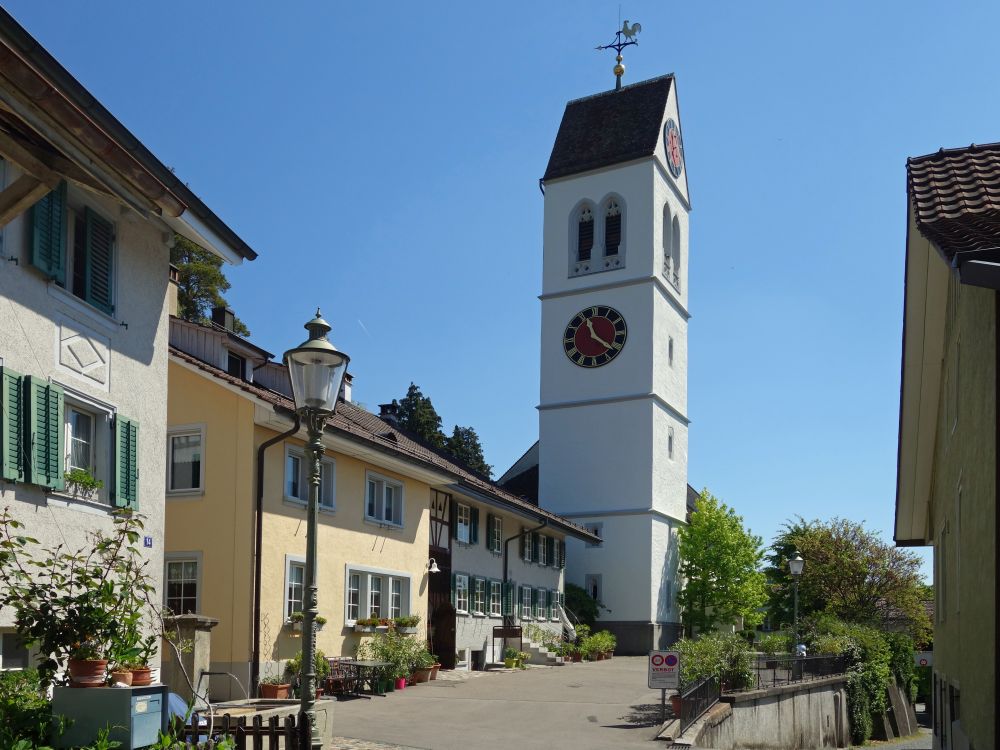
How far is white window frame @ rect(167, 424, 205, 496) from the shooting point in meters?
21.8

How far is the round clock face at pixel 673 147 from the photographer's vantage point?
56.3 m

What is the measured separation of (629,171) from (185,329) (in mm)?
33708

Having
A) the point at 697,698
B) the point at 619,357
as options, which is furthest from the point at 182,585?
the point at 619,357

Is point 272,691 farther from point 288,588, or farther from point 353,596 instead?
point 353,596

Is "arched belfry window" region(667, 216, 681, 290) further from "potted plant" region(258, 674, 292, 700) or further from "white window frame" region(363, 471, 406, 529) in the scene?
"potted plant" region(258, 674, 292, 700)

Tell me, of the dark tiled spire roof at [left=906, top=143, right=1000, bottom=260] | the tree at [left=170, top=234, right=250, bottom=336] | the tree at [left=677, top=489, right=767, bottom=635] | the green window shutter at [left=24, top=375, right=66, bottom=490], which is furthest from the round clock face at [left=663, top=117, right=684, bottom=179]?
the dark tiled spire roof at [left=906, top=143, right=1000, bottom=260]

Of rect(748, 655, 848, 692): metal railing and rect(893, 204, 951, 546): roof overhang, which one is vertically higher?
rect(893, 204, 951, 546): roof overhang

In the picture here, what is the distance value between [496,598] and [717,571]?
61.4ft

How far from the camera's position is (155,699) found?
871 cm

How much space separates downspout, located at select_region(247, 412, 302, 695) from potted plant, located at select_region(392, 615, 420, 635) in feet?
17.4

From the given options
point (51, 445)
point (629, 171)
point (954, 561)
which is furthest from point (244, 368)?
point (629, 171)

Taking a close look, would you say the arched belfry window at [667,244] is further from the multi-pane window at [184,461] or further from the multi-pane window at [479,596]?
the multi-pane window at [184,461]

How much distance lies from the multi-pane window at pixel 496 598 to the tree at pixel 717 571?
18.1 m

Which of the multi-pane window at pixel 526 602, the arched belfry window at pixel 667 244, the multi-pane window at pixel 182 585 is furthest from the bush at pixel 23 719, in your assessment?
the arched belfry window at pixel 667 244
